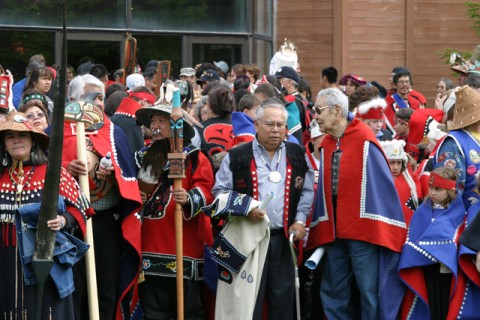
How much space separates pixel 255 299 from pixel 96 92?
227cm

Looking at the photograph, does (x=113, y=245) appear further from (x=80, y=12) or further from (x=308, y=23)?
(x=308, y=23)

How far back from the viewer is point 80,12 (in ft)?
58.0

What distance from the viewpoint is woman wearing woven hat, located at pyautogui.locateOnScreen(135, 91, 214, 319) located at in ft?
26.8

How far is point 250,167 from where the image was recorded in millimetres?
8125

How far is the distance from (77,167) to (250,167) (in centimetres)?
132

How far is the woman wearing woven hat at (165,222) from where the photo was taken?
8164mm

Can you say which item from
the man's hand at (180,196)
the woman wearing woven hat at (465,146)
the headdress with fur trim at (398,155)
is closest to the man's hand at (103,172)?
the man's hand at (180,196)

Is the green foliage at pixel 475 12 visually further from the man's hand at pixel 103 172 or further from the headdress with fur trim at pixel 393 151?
the man's hand at pixel 103 172

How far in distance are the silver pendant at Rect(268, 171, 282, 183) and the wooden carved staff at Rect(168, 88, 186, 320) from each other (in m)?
0.68

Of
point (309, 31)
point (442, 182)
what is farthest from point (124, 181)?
point (309, 31)

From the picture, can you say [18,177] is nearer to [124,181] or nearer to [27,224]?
[27,224]

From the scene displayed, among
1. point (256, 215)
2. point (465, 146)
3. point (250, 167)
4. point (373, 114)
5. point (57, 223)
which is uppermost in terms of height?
point (373, 114)

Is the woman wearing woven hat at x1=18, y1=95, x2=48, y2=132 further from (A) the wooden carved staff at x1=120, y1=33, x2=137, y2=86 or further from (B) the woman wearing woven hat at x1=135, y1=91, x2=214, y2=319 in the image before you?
(A) the wooden carved staff at x1=120, y1=33, x2=137, y2=86

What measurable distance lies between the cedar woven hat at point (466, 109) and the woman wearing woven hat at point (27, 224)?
9.73ft
